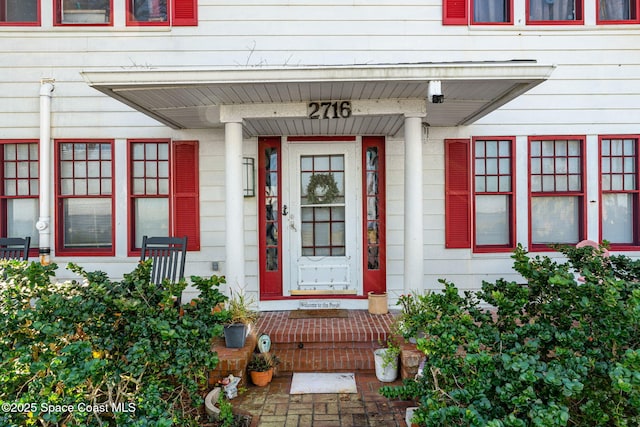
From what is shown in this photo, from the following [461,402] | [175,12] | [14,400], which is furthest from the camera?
[175,12]

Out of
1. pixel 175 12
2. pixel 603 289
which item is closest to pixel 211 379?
pixel 603 289

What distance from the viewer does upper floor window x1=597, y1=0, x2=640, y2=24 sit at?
5.04m

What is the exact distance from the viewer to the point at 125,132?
4.98 meters

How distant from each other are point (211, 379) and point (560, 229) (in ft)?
14.5

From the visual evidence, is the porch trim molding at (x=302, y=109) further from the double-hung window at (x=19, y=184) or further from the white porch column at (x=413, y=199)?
the double-hung window at (x=19, y=184)

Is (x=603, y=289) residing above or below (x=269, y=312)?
above

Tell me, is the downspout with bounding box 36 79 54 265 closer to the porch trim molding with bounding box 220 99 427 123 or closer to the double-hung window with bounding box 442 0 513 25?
the porch trim molding with bounding box 220 99 427 123

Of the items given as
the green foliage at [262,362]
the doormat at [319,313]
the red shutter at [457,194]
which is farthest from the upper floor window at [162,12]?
the green foliage at [262,362]

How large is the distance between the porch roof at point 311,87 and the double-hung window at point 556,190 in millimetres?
1232

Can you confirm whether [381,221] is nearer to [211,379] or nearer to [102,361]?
[211,379]

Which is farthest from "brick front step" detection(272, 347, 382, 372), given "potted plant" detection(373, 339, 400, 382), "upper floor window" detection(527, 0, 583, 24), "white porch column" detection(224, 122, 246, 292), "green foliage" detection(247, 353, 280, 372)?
"upper floor window" detection(527, 0, 583, 24)

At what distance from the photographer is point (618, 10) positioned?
5074 mm

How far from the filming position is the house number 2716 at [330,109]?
13.1 ft

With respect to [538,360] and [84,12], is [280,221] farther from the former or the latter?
[84,12]
